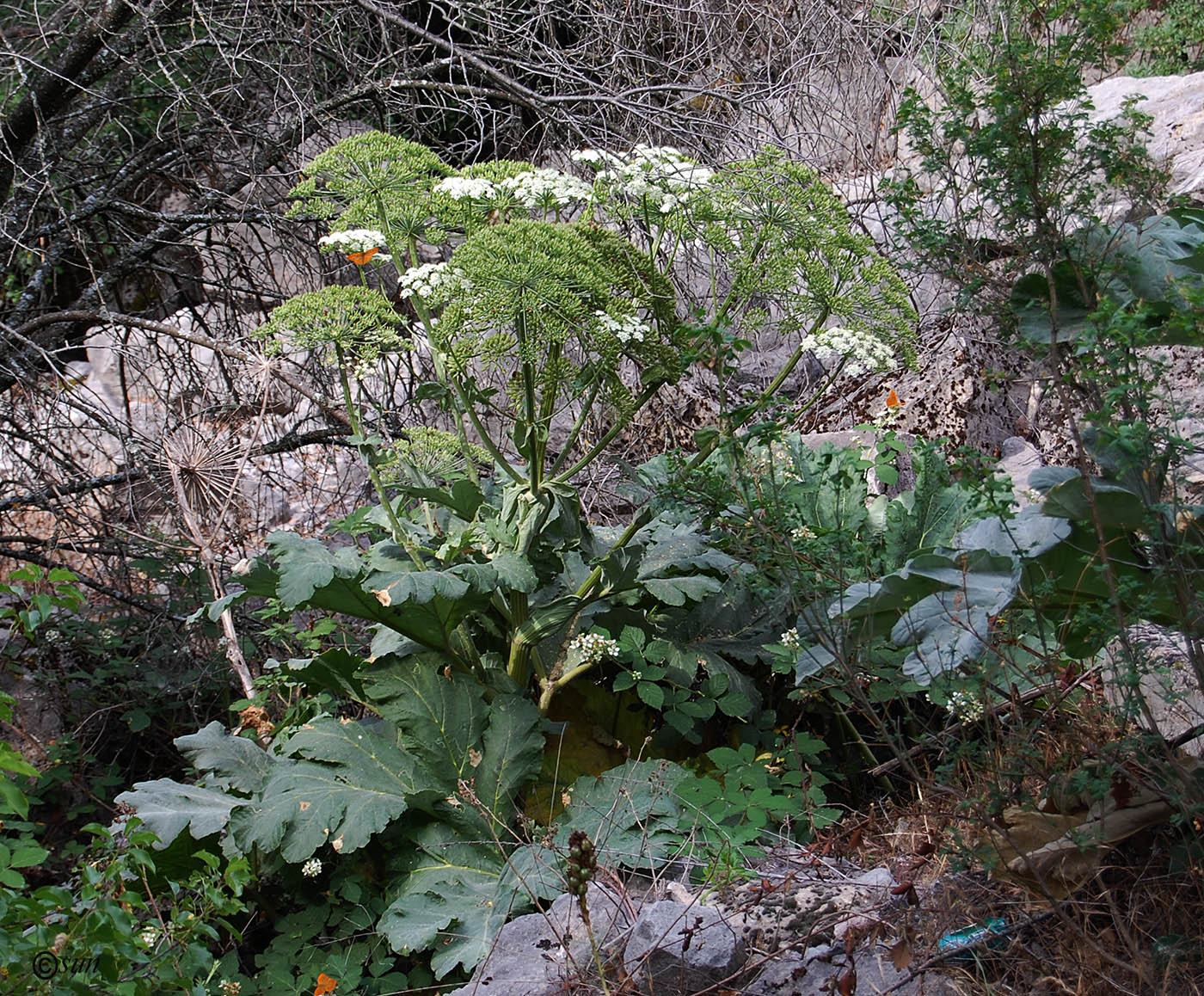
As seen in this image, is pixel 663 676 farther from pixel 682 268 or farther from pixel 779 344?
pixel 779 344

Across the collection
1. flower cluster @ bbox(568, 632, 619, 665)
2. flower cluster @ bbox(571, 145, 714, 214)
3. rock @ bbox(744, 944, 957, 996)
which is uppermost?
flower cluster @ bbox(571, 145, 714, 214)

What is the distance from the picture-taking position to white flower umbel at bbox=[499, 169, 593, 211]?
2975 mm

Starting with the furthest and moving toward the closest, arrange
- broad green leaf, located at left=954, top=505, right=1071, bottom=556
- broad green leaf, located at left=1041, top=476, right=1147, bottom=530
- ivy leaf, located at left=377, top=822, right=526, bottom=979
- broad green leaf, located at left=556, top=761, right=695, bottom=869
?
broad green leaf, located at left=556, top=761, right=695, bottom=869, ivy leaf, located at left=377, top=822, right=526, bottom=979, broad green leaf, located at left=954, top=505, right=1071, bottom=556, broad green leaf, located at left=1041, top=476, right=1147, bottom=530

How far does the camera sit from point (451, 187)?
299 cm

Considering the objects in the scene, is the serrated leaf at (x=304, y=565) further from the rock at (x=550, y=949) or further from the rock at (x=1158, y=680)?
the rock at (x=1158, y=680)

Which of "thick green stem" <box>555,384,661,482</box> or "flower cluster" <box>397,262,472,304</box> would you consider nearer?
"flower cluster" <box>397,262,472,304</box>

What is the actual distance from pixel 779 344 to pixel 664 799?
331 cm

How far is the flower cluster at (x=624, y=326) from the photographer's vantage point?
282 centimetres

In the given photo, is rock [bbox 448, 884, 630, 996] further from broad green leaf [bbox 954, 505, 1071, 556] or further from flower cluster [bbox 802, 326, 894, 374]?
flower cluster [bbox 802, 326, 894, 374]

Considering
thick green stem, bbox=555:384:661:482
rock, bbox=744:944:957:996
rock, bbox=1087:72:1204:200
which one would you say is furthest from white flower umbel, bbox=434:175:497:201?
rock, bbox=1087:72:1204:200

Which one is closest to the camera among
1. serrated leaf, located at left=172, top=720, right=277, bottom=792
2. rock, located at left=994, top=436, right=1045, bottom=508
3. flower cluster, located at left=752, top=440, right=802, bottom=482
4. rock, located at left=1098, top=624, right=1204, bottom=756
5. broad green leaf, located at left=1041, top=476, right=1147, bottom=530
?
rock, located at left=1098, top=624, right=1204, bottom=756

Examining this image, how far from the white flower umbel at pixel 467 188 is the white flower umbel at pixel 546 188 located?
0.21 feet

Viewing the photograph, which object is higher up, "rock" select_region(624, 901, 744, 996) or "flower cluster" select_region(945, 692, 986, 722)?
"flower cluster" select_region(945, 692, 986, 722)

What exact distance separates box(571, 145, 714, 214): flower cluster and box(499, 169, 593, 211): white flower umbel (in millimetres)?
92
